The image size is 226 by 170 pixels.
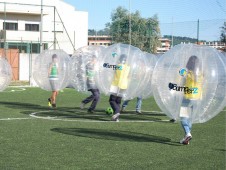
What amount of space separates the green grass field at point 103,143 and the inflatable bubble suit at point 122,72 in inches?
37.1

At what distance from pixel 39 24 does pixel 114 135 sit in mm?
42845

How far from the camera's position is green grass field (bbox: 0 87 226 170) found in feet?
26.3

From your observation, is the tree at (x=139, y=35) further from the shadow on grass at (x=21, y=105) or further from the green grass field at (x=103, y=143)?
the green grass field at (x=103, y=143)

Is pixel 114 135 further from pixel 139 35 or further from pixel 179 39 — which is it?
pixel 139 35

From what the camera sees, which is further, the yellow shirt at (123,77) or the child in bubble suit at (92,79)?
the child in bubble suit at (92,79)

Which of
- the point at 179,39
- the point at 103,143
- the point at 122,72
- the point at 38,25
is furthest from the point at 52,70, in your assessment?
the point at 38,25

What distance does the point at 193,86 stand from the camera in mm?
9523

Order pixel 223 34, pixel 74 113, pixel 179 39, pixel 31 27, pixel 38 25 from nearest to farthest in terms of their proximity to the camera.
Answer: pixel 74 113 < pixel 223 34 < pixel 179 39 < pixel 31 27 < pixel 38 25

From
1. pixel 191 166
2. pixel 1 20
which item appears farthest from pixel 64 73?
pixel 1 20

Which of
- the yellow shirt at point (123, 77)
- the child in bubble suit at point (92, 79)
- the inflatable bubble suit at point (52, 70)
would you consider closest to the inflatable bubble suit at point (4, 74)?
the inflatable bubble suit at point (52, 70)

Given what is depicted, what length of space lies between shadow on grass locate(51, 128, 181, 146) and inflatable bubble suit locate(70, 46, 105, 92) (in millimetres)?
3029

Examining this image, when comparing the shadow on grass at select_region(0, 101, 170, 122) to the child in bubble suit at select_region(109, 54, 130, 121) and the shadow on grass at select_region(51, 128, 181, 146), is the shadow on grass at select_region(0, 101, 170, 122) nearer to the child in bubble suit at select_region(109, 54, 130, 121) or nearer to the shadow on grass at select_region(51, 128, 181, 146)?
the child in bubble suit at select_region(109, 54, 130, 121)

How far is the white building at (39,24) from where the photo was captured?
4512 cm

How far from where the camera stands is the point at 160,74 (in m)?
9.84
